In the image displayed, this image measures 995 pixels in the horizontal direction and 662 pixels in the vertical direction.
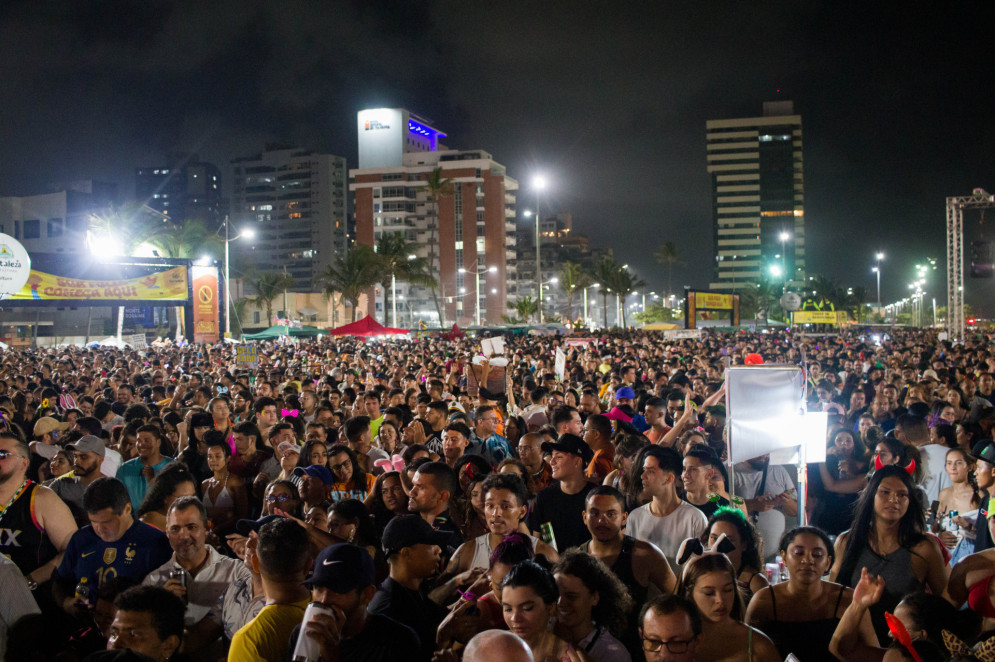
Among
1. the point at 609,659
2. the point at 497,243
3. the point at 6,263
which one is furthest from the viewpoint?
the point at 497,243

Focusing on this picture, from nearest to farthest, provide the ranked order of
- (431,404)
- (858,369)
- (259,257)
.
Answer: (431,404) → (858,369) → (259,257)

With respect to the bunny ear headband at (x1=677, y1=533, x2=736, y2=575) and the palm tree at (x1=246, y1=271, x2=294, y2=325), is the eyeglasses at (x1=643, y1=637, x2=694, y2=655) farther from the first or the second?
the palm tree at (x1=246, y1=271, x2=294, y2=325)

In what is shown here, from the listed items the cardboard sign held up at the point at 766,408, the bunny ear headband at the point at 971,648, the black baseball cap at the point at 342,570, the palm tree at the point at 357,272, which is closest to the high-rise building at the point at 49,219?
the palm tree at the point at 357,272

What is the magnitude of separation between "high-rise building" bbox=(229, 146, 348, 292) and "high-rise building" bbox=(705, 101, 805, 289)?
281 ft

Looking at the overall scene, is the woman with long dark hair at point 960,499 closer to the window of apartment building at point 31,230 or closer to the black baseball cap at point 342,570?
the black baseball cap at point 342,570

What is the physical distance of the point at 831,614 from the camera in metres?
3.66

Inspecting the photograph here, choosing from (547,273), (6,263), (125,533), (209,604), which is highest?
(547,273)

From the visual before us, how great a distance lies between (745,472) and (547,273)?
455 feet

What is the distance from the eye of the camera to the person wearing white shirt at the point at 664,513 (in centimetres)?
467

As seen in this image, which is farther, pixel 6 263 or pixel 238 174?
pixel 238 174

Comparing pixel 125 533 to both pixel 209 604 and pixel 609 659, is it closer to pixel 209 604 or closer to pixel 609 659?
pixel 209 604

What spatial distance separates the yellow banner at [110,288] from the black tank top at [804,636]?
34507 millimetres

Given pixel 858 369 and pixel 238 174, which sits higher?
pixel 238 174

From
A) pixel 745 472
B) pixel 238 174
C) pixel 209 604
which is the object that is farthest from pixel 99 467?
pixel 238 174
